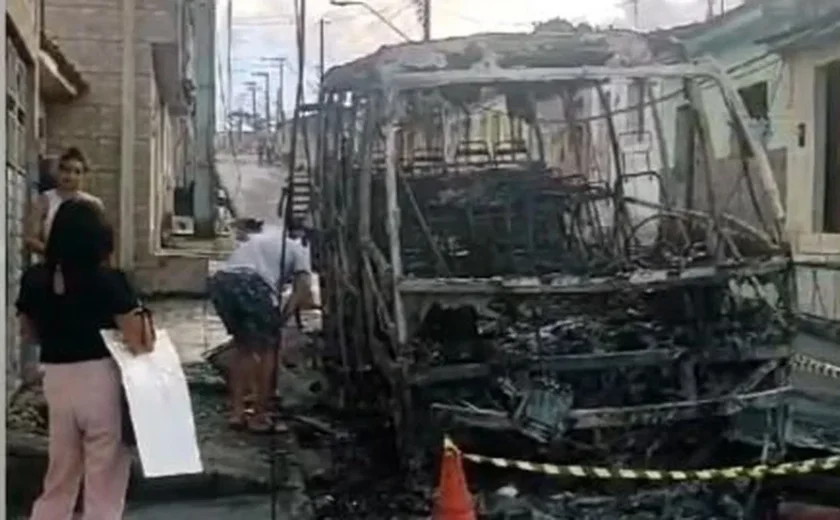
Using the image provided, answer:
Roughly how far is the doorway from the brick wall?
6.94ft

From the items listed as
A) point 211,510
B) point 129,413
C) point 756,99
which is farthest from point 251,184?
point 756,99

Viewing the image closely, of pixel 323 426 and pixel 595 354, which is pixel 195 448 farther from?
pixel 595 354

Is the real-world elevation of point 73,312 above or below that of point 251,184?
below

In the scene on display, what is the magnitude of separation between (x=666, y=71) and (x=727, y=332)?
33.5 inches

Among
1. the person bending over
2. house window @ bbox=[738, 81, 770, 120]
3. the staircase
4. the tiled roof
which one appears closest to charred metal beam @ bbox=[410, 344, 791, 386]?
the person bending over

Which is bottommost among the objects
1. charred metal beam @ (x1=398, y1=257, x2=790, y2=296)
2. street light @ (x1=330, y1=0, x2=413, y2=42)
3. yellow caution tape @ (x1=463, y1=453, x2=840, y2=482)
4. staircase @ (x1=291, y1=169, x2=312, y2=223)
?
yellow caution tape @ (x1=463, y1=453, x2=840, y2=482)

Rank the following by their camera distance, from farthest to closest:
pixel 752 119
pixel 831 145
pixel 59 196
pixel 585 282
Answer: pixel 831 145 < pixel 752 119 < pixel 585 282 < pixel 59 196

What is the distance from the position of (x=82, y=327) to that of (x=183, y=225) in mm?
549

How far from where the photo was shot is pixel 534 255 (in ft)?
15.3

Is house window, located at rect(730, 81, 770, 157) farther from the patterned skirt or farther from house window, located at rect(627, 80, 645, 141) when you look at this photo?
the patterned skirt

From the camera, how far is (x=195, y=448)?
13.5 feet

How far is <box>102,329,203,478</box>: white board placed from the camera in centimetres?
395

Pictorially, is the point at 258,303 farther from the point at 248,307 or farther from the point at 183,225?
the point at 183,225

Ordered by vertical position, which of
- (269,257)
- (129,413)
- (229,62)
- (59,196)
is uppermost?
(229,62)
